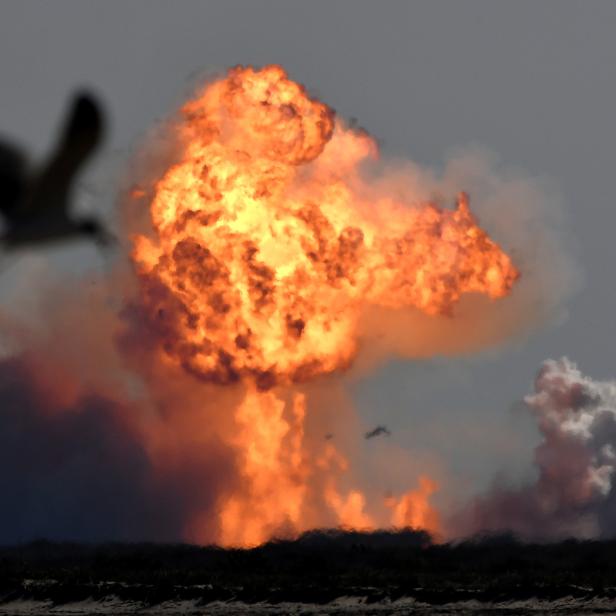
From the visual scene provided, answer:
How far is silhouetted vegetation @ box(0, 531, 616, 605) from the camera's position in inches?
2697

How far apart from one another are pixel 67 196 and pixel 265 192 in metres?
86.2

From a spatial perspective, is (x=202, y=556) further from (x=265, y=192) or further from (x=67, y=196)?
(x=67, y=196)

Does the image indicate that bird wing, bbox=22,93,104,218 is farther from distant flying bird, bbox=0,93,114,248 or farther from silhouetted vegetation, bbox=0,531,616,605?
silhouetted vegetation, bbox=0,531,616,605

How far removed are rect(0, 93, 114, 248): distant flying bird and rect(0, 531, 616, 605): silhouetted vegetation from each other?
48220 mm

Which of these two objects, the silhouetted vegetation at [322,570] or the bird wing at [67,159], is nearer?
the bird wing at [67,159]

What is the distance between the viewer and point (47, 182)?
779 inches

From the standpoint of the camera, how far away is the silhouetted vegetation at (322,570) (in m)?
68.5

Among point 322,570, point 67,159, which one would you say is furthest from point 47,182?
point 322,570

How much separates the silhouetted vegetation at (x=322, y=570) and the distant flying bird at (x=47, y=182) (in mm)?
48220

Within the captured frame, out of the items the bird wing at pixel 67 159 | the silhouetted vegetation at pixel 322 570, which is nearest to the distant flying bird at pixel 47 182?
the bird wing at pixel 67 159

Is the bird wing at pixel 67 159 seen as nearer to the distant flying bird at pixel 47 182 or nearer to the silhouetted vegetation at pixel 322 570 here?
the distant flying bird at pixel 47 182

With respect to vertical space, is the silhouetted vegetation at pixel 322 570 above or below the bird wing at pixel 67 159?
above

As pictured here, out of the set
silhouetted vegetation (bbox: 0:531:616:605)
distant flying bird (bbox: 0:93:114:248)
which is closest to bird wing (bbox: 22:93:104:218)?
distant flying bird (bbox: 0:93:114:248)

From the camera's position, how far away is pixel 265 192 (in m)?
106
